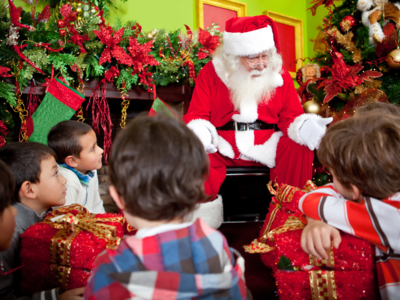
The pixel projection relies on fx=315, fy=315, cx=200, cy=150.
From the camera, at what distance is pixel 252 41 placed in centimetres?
206

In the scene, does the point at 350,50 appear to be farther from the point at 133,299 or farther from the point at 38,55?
the point at 133,299

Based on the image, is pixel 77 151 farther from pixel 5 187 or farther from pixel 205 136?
pixel 5 187

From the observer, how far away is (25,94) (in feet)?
7.38

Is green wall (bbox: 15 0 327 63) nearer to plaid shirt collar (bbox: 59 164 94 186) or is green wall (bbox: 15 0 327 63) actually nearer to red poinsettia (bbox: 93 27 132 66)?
red poinsettia (bbox: 93 27 132 66)

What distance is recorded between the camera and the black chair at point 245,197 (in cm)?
236

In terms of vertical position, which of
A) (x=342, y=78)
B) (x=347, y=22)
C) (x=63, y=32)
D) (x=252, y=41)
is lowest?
(x=342, y=78)

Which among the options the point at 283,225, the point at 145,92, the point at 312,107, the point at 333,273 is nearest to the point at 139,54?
the point at 145,92

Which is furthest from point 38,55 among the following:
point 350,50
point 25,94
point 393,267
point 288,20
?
point 288,20

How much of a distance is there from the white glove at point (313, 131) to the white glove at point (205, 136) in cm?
56

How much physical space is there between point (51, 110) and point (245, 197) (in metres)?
1.52

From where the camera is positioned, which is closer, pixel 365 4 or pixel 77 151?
pixel 77 151

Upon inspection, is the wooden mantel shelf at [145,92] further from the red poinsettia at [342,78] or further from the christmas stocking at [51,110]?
the red poinsettia at [342,78]

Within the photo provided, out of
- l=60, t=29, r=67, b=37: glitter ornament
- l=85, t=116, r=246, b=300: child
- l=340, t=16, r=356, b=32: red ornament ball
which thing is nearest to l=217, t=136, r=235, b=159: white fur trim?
l=60, t=29, r=67, b=37: glitter ornament

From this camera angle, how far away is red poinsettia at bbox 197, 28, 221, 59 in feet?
8.73
